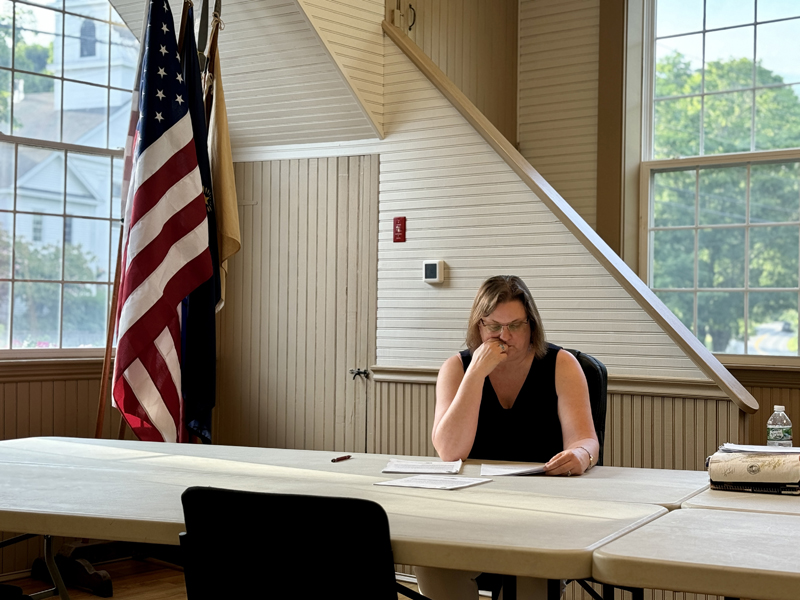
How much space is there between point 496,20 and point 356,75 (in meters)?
1.50

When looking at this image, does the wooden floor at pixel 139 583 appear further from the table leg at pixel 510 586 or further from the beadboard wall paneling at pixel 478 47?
the beadboard wall paneling at pixel 478 47

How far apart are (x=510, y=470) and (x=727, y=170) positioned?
10.9ft

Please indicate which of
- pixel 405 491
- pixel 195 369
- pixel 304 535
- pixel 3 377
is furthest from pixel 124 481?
pixel 3 377

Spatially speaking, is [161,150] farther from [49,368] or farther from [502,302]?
[502,302]

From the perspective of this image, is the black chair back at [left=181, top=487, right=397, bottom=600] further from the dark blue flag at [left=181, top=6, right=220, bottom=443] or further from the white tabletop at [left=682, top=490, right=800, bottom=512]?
the dark blue flag at [left=181, top=6, right=220, bottom=443]

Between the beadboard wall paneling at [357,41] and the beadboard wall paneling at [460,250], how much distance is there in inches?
1.9

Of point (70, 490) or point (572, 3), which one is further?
point (572, 3)

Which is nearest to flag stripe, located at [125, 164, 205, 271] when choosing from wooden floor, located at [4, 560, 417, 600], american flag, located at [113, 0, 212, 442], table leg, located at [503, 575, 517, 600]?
american flag, located at [113, 0, 212, 442]

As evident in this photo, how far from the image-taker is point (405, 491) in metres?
2.01

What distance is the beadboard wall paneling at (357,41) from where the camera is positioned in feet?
13.5

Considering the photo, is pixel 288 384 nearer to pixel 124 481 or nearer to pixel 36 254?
pixel 36 254

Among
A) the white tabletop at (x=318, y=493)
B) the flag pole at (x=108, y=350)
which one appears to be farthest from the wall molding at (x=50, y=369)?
the white tabletop at (x=318, y=493)

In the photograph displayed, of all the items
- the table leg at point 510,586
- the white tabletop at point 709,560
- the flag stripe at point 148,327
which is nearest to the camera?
the white tabletop at point 709,560

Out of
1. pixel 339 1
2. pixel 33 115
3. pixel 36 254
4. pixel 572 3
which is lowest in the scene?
pixel 36 254
